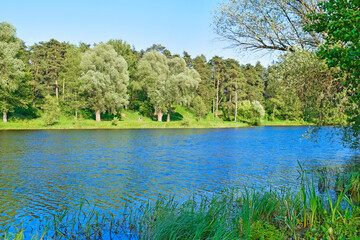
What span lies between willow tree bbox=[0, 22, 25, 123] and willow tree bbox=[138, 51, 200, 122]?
1030 inches

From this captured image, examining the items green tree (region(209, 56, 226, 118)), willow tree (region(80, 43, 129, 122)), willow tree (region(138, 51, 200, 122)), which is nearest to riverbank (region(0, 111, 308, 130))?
willow tree (region(80, 43, 129, 122))

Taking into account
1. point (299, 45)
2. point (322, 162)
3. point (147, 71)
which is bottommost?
point (322, 162)

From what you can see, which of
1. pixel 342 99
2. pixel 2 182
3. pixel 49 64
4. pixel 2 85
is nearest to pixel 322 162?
pixel 342 99

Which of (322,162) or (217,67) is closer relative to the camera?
(322,162)

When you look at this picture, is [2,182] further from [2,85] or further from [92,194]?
[2,85]

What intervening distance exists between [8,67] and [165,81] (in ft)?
100

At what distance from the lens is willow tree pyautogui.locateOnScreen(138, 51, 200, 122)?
62688 mm

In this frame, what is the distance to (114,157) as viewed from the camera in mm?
24156

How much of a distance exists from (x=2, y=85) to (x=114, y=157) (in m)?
33.1

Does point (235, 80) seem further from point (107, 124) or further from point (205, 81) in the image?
point (107, 124)

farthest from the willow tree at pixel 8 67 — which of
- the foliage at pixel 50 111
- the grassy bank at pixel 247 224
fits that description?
the grassy bank at pixel 247 224

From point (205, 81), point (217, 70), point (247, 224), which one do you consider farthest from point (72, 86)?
point (247, 224)

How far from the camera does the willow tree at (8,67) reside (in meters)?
46.5

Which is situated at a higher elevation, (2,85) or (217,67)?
(217,67)
